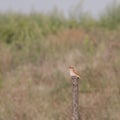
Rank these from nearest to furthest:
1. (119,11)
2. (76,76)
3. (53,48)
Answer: (76,76) < (53,48) < (119,11)

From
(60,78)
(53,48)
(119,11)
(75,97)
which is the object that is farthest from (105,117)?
(119,11)

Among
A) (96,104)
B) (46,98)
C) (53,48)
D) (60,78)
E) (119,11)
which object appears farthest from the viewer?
(119,11)

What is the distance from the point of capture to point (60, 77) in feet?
40.4

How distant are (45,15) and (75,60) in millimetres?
6774

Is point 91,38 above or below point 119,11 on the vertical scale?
below

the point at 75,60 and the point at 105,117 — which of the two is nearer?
the point at 105,117

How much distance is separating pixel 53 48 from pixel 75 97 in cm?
1101

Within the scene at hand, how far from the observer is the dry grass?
8.45m

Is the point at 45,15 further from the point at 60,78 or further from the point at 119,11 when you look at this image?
the point at 60,78

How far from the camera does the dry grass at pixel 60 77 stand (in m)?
8.45

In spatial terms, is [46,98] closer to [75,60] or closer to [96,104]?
[96,104]

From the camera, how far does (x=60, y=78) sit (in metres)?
12.3

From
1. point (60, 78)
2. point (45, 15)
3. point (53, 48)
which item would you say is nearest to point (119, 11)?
point (45, 15)

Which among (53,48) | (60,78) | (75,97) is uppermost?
(53,48)
